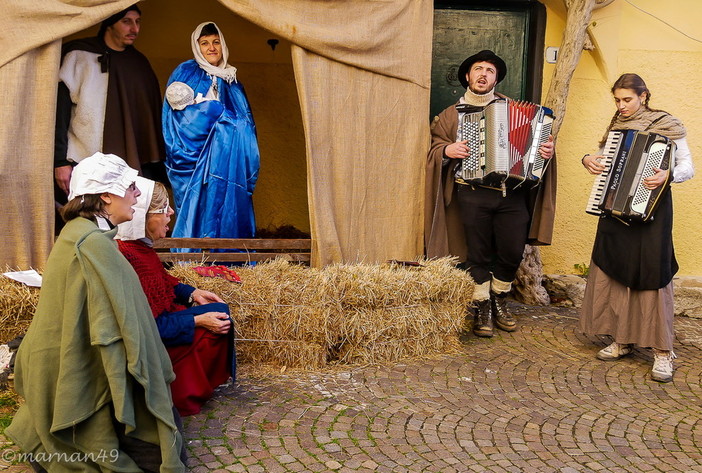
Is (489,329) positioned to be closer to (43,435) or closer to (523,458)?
(523,458)

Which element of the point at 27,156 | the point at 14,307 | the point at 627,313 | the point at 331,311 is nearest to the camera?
the point at 14,307

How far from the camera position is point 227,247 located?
4859 mm

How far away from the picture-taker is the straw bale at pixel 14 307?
3.97 metres

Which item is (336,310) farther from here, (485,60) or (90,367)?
(485,60)

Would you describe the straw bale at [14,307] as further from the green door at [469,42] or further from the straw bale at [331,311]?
the green door at [469,42]

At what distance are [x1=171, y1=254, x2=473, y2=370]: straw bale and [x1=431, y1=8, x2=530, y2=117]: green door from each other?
2202mm

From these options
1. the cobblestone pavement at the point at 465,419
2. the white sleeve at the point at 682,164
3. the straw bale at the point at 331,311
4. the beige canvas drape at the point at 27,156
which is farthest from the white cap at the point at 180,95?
the white sleeve at the point at 682,164

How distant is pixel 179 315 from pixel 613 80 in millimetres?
4616

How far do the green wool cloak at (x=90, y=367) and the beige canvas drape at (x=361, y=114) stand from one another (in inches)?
89.4

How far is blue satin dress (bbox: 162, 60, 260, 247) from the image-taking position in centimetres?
520

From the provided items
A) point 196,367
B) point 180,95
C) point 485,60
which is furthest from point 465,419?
point 180,95

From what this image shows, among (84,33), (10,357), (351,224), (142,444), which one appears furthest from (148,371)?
(84,33)

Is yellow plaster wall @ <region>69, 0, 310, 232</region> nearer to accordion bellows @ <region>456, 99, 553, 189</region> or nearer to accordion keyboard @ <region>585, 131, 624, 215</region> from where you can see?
accordion bellows @ <region>456, 99, 553, 189</region>

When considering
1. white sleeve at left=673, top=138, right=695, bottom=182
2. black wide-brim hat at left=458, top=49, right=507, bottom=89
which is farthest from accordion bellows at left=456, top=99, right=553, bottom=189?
white sleeve at left=673, top=138, right=695, bottom=182
